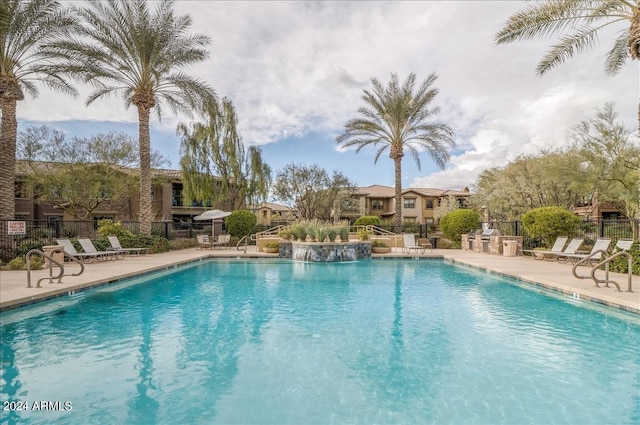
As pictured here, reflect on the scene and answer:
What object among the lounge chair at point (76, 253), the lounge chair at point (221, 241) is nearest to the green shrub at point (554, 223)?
the lounge chair at point (221, 241)

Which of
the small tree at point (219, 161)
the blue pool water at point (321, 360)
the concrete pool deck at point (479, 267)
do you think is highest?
the small tree at point (219, 161)

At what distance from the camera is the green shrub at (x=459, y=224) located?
2203 centimetres

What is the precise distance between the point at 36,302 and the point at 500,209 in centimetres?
3011

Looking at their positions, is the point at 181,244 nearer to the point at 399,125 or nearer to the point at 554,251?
the point at 399,125

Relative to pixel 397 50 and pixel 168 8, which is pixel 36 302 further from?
pixel 397 50

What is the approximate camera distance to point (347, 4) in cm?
1495

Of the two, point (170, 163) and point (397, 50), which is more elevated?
point (397, 50)

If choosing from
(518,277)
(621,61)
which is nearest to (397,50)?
(621,61)

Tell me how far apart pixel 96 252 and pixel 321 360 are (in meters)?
12.8

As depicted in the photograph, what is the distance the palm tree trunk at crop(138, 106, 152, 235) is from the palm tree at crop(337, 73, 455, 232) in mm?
11880

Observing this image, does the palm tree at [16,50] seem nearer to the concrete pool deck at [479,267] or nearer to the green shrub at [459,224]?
A: the concrete pool deck at [479,267]

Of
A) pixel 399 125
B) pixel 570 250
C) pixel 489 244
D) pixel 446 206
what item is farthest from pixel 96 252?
pixel 446 206

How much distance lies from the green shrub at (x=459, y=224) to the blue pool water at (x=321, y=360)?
13.2 meters

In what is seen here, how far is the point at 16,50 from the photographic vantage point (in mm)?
13789
